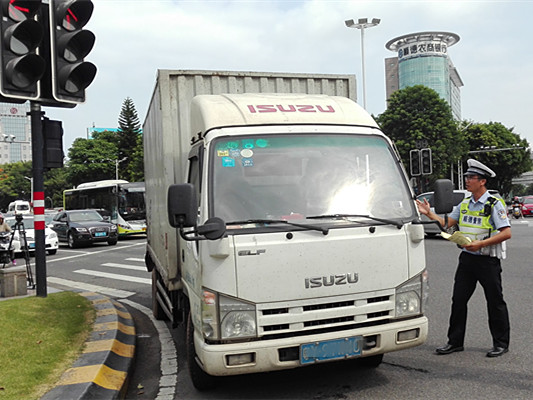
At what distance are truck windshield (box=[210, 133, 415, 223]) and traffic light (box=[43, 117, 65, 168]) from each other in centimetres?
424

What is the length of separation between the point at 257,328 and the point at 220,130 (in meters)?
1.64

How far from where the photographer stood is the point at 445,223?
5.44 meters

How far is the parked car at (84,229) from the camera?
2103 centimetres

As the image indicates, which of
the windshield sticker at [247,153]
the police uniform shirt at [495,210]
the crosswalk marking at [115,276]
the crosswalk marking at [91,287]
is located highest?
the windshield sticker at [247,153]

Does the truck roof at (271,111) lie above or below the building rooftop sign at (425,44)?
below

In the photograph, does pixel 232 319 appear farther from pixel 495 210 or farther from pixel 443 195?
pixel 495 210

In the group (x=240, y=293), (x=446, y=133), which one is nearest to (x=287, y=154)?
(x=240, y=293)

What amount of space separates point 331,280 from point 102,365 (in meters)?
2.25

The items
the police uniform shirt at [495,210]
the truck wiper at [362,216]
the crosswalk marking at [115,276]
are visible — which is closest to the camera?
the truck wiper at [362,216]

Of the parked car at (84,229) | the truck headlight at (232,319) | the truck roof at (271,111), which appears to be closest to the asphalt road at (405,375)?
the truck headlight at (232,319)

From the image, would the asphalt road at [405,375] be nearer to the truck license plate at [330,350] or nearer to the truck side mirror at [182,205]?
the truck license plate at [330,350]

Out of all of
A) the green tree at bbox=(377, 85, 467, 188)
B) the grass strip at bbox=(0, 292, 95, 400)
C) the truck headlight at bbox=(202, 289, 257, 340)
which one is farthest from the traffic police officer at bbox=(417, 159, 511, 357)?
the green tree at bbox=(377, 85, 467, 188)

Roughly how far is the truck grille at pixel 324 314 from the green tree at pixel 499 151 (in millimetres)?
59771

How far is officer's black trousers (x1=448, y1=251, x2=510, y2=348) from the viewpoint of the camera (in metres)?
5.14
